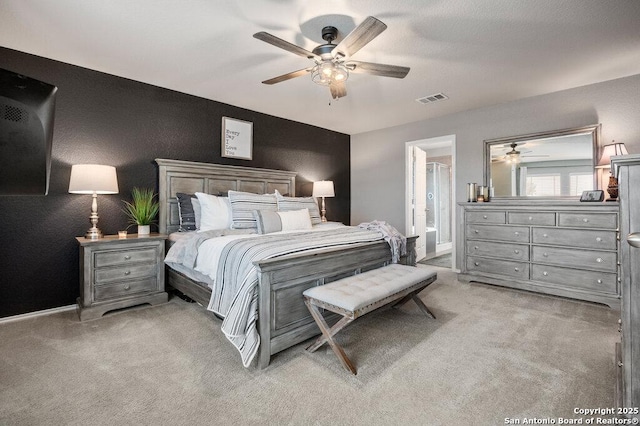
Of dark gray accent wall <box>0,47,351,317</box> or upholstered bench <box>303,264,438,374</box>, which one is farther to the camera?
dark gray accent wall <box>0,47,351,317</box>

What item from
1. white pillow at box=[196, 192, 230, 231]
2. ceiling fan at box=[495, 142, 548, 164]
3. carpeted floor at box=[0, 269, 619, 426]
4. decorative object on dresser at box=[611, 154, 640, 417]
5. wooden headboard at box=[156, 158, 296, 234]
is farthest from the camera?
ceiling fan at box=[495, 142, 548, 164]

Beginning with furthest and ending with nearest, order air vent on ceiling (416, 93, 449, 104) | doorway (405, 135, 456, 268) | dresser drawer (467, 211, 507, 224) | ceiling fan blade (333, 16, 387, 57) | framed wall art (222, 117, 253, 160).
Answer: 1. doorway (405, 135, 456, 268)
2. framed wall art (222, 117, 253, 160)
3. air vent on ceiling (416, 93, 449, 104)
4. dresser drawer (467, 211, 507, 224)
5. ceiling fan blade (333, 16, 387, 57)

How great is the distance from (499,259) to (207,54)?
3939 millimetres

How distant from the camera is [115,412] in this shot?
1.52m

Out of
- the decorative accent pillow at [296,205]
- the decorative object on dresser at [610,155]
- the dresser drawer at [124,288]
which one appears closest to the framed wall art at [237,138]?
the decorative accent pillow at [296,205]

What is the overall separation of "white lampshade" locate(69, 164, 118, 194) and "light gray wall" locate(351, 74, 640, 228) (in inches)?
157

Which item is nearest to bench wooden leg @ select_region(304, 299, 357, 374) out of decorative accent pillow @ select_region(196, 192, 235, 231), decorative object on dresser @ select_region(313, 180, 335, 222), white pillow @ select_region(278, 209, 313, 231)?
white pillow @ select_region(278, 209, 313, 231)

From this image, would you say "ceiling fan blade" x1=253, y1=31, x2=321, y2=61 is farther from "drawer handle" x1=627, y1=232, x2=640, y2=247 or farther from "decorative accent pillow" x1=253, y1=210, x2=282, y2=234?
"drawer handle" x1=627, y1=232, x2=640, y2=247

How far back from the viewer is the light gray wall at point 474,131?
10.9 feet

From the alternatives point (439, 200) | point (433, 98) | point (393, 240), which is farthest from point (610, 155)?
point (439, 200)

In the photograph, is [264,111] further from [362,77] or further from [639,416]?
[639,416]

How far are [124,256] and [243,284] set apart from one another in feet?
5.42

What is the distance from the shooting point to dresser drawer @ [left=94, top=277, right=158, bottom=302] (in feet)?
9.08

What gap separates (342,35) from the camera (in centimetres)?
245
